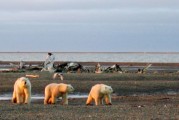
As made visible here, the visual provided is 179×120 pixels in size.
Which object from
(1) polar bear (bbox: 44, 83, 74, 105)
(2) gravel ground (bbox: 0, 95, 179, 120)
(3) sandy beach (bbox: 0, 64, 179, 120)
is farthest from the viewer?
(1) polar bear (bbox: 44, 83, 74, 105)

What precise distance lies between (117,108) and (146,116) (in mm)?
2835

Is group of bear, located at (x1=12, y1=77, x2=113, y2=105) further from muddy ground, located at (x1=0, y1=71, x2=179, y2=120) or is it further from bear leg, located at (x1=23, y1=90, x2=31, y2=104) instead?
muddy ground, located at (x1=0, y1=71, x2=179, y2=120)

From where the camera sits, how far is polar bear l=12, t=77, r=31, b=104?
81.5 feet

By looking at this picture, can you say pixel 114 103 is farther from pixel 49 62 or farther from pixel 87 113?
pixel 49 62

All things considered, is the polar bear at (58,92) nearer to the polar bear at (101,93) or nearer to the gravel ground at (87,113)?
the polar bear at (101,93)

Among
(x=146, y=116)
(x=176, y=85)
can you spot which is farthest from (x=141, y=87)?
(x=146, y=116)

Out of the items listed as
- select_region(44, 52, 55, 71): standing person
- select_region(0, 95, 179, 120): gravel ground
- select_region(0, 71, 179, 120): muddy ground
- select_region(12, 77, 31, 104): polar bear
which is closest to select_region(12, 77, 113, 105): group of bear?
select_region(12, 77, 31, 104): polar bear

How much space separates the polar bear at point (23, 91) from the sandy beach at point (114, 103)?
449 millimetres

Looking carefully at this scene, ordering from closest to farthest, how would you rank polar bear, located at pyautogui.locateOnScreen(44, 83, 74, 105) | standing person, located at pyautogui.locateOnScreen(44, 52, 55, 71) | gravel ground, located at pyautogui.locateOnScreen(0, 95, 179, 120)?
gravel ground, located at pyautogui.locateOnScreen(0, 95, 179, 120), polar bear, located at pyautogui.locateOnScreen(44, 83, 74, 105), standing person, located at pyautogui.locateOnScreen(44, 52, 55, 71)

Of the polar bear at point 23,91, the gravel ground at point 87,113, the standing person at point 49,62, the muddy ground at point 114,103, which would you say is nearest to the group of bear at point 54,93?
the polar bear at point 23,91

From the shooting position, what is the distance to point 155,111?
21.2 meters

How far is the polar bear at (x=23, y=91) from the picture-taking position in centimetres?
2484

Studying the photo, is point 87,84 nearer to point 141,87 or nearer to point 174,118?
point 141,87

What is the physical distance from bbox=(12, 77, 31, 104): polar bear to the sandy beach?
1.47 feet
